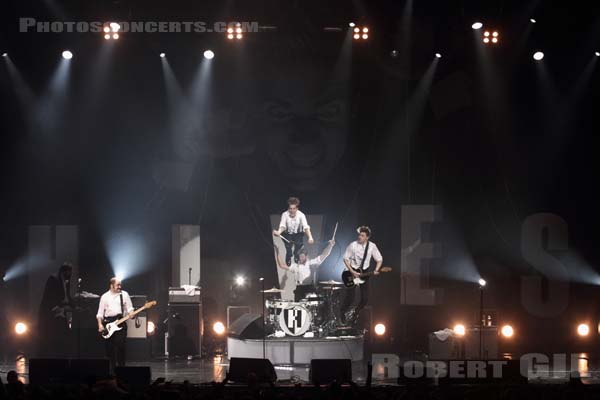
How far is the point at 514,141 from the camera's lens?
18578 millimetres

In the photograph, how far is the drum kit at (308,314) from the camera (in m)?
16.4

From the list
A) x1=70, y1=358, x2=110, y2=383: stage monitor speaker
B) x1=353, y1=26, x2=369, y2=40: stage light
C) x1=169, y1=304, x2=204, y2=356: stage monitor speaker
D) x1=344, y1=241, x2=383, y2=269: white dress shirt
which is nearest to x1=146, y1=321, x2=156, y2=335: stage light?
x1=169, y1=304, x2=204, y2=356: stage monitor speaker

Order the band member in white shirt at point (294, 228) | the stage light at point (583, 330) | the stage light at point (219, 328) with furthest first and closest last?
the stage light at point (219, 328)
the stage light at point (583, 330)
the band member in white shirt at point (294, 228)

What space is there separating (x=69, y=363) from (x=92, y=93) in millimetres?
7679

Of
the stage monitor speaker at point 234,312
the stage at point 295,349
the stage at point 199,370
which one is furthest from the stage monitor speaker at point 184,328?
the stage at point 295,349

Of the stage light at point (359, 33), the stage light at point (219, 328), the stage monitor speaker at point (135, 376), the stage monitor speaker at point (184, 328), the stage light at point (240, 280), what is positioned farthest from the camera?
the stage light at point (240, 280)

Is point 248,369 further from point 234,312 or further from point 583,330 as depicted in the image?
point 583,330

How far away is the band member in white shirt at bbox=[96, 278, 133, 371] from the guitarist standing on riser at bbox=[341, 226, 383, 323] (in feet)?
13.0

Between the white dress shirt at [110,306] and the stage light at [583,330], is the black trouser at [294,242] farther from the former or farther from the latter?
the stage light at [583,330]

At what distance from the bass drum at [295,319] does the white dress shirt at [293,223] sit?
69.3 inches

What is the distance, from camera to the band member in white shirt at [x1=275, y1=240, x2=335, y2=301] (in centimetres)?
1703

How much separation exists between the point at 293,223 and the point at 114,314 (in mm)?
3942
